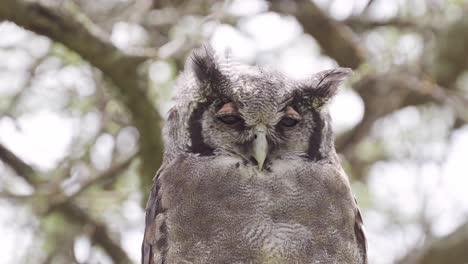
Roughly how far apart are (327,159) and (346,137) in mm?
2435

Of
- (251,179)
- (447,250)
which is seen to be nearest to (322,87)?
(251,179)

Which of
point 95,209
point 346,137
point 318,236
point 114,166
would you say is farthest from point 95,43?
point 346,137

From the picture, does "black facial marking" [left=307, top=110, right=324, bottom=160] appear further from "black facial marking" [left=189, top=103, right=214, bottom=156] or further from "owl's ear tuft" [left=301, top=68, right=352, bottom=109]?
"black facial marking" [left=189, top=103, right=214, bottom=156]

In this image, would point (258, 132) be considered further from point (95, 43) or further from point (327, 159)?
point (95, 43)

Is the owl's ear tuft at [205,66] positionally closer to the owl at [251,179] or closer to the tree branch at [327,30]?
the owl at [251,179]

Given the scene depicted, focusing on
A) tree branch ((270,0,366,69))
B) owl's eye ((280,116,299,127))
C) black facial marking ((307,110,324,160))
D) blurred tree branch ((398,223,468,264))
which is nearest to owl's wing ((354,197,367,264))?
black facial marking ((307,110,324,160))

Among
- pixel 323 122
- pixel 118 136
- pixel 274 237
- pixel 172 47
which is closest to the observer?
pixel 274 237

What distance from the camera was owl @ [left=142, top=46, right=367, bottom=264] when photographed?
361 cm

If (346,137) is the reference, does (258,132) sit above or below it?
below

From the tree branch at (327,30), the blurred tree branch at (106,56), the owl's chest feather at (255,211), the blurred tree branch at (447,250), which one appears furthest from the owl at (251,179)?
the tree branch at (327,30)

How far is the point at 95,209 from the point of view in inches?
227

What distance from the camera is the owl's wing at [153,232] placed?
381cm

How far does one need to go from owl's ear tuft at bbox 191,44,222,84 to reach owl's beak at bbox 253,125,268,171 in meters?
0.40

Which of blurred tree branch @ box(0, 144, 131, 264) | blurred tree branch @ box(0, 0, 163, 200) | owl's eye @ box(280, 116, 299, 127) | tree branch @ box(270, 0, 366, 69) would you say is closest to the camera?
owl's eye @ box(280, 116, 299, 127)
